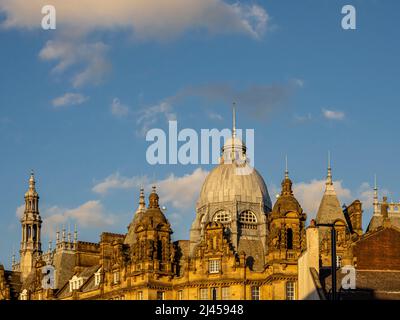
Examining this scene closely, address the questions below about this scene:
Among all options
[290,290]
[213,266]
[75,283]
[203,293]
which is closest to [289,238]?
[290,290]

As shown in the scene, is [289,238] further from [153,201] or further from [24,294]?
[24,294]

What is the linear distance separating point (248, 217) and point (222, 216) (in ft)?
9.45

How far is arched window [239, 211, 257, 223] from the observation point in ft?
414

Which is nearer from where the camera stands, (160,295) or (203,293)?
(203,293)

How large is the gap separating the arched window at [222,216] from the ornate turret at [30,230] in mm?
52815

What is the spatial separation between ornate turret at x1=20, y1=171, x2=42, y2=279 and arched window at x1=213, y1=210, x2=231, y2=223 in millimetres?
52815

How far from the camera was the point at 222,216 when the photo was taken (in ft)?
416

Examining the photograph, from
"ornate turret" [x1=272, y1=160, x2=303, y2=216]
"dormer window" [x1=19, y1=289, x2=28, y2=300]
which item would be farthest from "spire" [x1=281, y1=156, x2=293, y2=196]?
"dormer window" [x1=19, y1=289, x2=28, y2=300]

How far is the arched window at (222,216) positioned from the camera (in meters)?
126
